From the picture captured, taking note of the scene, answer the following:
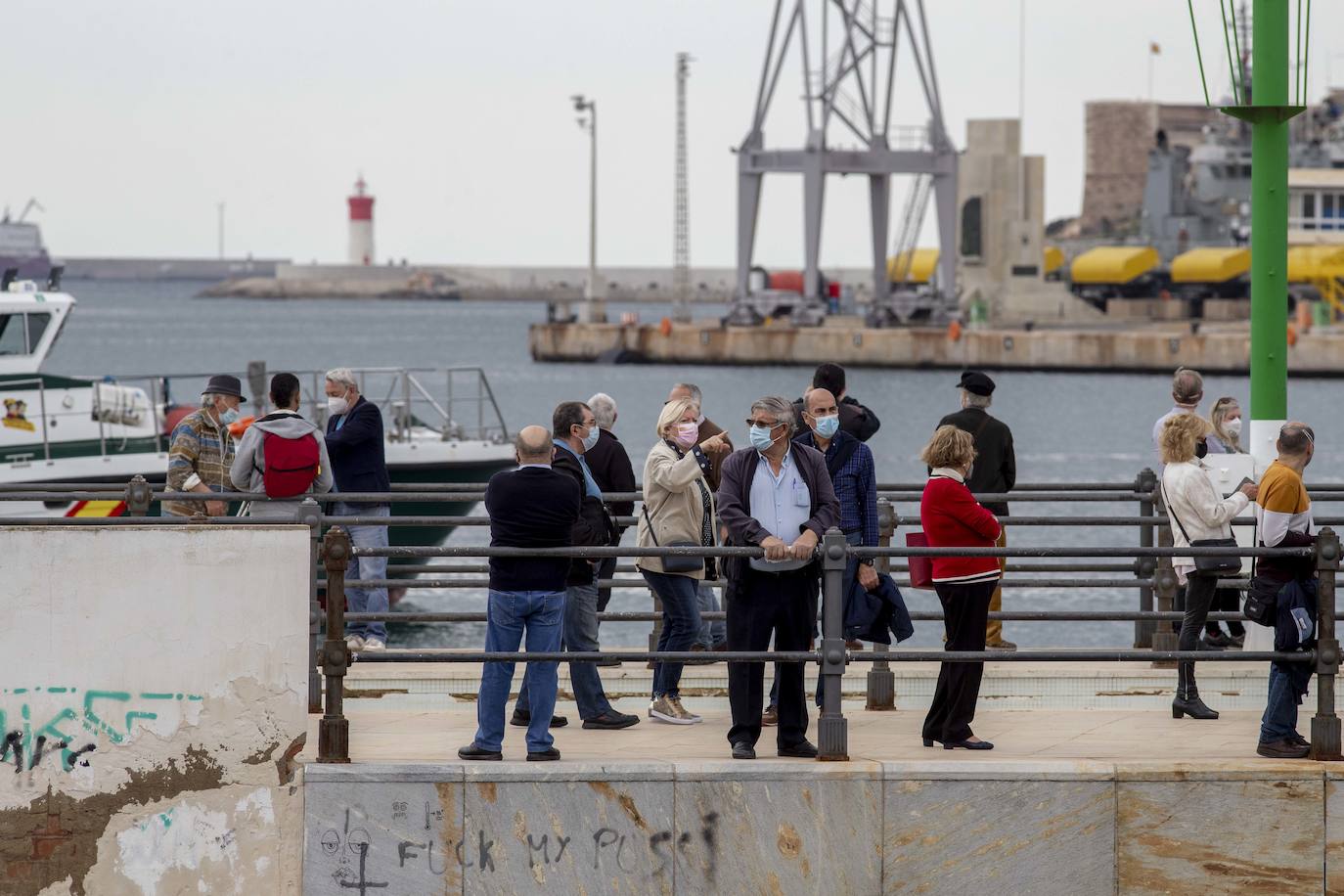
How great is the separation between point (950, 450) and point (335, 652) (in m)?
2.79

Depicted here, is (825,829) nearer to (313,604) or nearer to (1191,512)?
(1191,512)

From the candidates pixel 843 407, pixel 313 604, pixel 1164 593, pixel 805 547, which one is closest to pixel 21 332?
pixel 313 604

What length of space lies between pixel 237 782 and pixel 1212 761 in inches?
160

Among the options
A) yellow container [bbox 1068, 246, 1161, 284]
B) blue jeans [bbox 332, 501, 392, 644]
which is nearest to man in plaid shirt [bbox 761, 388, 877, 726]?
blue jeans [bbox 332, 501, 392, 644]

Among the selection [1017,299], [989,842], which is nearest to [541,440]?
[989,842]

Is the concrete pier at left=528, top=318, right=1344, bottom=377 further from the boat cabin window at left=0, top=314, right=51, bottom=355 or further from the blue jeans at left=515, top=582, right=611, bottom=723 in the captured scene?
the blue jeans at left=515, top=582, right=611, bottom=723

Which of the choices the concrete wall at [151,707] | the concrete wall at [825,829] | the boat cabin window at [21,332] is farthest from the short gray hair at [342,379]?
the boat cabin window at [21,332]

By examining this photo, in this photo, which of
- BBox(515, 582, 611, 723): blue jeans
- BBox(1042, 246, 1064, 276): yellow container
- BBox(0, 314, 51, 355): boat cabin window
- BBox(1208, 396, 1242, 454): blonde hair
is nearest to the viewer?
BBox(515, 582, 611, 723): blue jeans

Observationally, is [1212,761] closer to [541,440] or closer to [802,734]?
[802,734]

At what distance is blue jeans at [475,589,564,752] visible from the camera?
331 inches

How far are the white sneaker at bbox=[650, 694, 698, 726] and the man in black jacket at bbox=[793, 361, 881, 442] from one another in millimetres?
1590

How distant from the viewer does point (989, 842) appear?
8.24 m

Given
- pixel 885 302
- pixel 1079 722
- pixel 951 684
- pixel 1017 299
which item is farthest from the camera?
pixel 1017 299

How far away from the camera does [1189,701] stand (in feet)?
31.4
